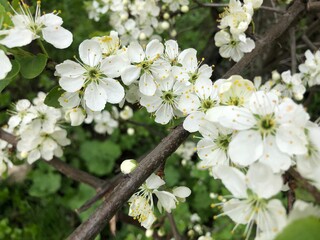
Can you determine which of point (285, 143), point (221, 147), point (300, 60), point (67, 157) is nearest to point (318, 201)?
point (285, 143)

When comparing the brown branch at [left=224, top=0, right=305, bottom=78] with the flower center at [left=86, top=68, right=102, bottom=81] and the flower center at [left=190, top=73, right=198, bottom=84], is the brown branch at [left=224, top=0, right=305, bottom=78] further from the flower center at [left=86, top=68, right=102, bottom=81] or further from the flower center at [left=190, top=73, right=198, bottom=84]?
the flower center at [left=86, top=68, right=102, bottom=81]

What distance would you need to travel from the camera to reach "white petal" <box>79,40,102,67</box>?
1.37 meters

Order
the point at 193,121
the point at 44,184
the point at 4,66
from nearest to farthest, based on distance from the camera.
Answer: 1. the point at 4,66
2. the point at 193,121
3. the point at 44,184

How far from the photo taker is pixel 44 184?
316 centimetres

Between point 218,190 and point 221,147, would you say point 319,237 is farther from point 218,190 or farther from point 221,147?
point 218,190

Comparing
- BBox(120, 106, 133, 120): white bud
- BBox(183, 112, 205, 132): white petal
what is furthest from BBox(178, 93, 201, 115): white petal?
BBox(120, 106, 133, 120): white bud

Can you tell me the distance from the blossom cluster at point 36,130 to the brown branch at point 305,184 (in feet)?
4.16

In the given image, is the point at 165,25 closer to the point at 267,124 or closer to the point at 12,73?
the point at 12,73

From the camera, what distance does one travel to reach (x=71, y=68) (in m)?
1.37

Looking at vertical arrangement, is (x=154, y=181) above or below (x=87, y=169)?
above

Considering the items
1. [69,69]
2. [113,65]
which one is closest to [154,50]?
[113,65]

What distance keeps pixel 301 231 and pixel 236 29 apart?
1.05 metres

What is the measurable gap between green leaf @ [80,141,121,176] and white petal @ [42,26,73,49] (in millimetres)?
1971

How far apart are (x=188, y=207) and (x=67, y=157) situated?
1076 millimetres
